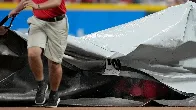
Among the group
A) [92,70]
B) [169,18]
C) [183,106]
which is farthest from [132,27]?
[183,106]

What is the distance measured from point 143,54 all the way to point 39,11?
114 cm

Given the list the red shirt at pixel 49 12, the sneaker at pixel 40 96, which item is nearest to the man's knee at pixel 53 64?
the sneaker at pixel 40 96

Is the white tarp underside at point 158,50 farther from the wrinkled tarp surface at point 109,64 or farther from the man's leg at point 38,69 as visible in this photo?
the man's leg at point 38,69

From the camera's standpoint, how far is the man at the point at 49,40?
469 centimetres

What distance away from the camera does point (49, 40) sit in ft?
15.6

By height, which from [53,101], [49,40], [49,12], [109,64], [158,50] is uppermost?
[49,12]

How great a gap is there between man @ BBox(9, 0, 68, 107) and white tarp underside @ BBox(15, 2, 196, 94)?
0.45 metres

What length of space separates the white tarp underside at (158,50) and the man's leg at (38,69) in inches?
19.9

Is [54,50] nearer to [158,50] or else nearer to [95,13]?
[158,50]

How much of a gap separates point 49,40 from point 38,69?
0.28 meters

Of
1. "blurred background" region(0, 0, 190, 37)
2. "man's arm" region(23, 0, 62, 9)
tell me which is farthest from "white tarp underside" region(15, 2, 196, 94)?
"blurred background" region(0, 0, 190, 37)

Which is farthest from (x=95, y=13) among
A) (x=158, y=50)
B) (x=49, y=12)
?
(x=49, y=12)

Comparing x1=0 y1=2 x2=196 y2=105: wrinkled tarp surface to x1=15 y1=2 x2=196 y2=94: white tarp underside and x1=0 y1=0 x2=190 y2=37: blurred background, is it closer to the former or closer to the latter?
x1=15 y1=2 x2=196 y2=94: white tarp underside

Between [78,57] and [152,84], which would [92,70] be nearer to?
[78,57]
